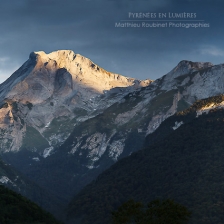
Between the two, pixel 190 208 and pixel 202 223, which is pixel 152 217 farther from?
pixel 190 208

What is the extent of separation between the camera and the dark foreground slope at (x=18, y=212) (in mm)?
150750

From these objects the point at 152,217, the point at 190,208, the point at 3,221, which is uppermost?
the point at 190,208

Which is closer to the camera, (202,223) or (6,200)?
(6,200)

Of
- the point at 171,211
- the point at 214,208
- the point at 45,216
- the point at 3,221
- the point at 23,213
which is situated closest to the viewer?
the point at 171,211

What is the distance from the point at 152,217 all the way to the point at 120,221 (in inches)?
283

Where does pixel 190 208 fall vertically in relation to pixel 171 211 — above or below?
above

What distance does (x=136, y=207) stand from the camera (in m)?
127

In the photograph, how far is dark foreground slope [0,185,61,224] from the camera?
151m

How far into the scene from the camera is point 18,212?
158 meters

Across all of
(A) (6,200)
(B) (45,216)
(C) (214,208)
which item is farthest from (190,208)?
(A) (6,200)

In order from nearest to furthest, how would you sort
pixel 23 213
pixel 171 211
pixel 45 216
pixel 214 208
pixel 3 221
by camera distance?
pixel 171 211, pixel 3 221, pixel 23 213, pixel 45 216, pixel 214 208

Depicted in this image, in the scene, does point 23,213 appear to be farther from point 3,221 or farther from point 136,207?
point 136,207

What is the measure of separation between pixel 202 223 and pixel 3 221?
6667 centimetres

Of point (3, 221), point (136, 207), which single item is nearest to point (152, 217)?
point (136, 207)
